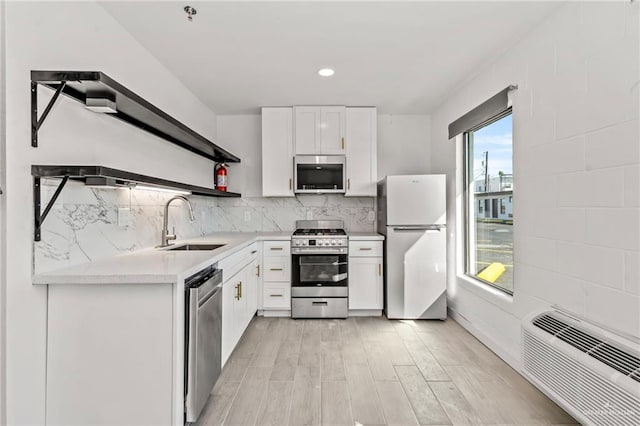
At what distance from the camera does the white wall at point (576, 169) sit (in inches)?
65.2

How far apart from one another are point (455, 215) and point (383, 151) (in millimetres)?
1312

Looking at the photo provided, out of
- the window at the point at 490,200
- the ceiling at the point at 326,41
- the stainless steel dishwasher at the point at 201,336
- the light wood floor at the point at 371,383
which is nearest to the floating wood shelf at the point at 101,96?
the ceiling at the point at 326,41

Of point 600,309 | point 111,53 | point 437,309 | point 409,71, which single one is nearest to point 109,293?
point 111,53

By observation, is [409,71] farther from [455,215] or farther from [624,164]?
[624,164]

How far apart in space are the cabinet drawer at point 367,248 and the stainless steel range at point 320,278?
0.38 ft

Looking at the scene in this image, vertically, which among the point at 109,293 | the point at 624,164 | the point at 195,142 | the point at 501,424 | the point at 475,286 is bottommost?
the point at 501,424

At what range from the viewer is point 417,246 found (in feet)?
12.2

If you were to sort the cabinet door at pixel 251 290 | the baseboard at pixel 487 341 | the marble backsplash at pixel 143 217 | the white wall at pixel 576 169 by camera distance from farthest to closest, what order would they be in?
the cabinet door at pixel 251 290, the baseboard at pixel 487 341, the marble backsplash at pixel 143 217, the white wall at pixel 576 169

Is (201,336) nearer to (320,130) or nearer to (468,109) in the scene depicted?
(320,130)

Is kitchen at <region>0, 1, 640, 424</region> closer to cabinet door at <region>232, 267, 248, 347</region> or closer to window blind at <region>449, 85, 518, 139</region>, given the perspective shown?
window blind at <region>449, 85, 518, 139</region>

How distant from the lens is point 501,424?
1.91 m

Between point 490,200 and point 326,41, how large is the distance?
196cm

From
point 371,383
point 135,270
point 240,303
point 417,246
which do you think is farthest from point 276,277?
point 135,270

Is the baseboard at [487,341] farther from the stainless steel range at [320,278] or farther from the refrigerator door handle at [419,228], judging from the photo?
the stainless steel range at [320,278]
